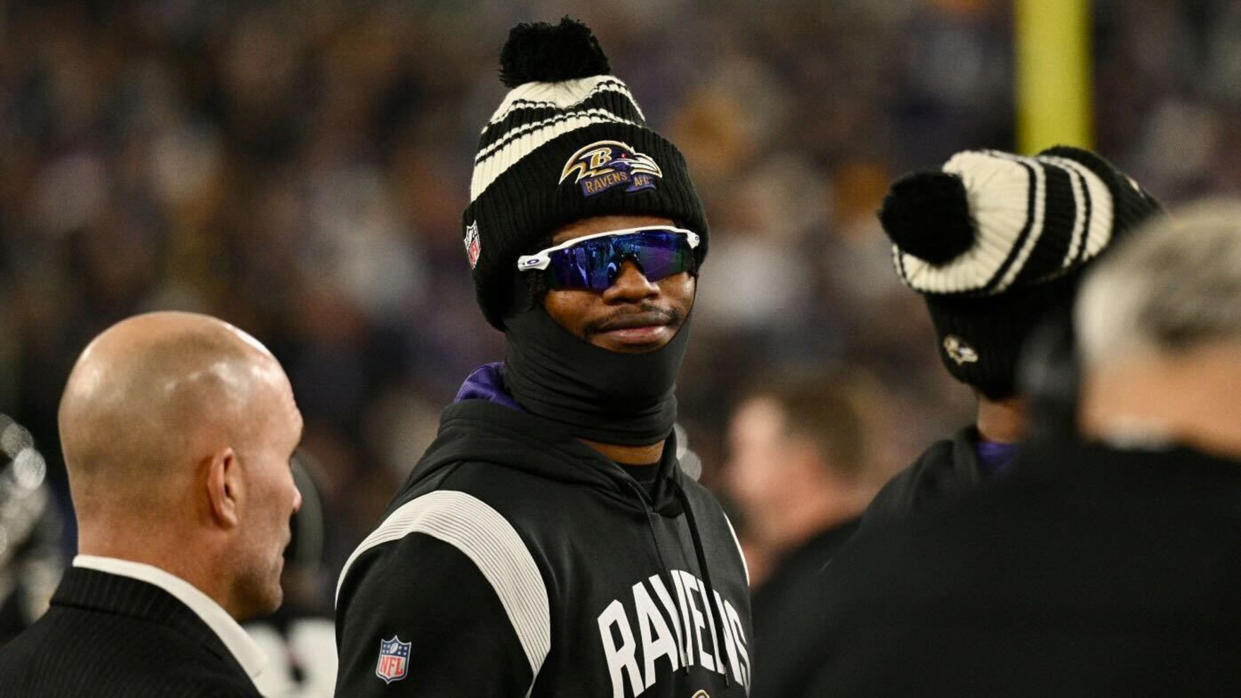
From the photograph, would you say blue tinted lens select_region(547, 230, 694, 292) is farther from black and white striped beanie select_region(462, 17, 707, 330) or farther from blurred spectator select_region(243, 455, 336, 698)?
blurred spectator select_region(243, 455, 336, 698)

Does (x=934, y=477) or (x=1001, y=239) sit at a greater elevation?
(x=1001, y=239)

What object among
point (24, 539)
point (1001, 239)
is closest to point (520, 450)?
point (1001, 239)

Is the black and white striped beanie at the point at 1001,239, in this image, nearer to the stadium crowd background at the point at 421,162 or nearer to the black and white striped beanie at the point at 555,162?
the black and white striped beanie at the point at 555,162

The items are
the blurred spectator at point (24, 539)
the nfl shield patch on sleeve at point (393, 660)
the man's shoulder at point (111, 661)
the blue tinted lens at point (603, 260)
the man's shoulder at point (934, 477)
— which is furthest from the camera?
the blurred spectator at point (24, 539)

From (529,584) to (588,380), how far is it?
0.41 m

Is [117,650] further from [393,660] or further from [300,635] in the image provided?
[300,635]

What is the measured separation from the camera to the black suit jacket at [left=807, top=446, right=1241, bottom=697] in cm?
142

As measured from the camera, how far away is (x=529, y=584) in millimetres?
2512

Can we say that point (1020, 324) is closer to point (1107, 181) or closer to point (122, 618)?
point (1107, 181)

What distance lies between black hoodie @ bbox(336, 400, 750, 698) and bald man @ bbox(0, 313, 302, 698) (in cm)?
18

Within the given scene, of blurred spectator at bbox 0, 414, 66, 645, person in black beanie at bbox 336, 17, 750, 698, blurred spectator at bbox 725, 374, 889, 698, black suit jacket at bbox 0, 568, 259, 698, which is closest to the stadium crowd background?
blurred spectator at bbox 0, 414, 66, 645

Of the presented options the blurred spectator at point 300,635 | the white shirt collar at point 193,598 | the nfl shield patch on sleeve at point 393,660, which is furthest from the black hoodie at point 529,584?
the blurred spectator at point 300,635

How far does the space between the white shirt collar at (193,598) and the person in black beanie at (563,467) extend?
14cm

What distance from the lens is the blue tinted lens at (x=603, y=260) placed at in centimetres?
278
